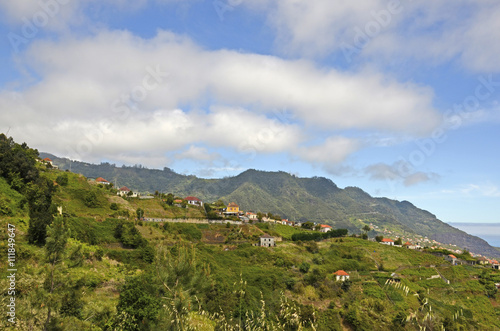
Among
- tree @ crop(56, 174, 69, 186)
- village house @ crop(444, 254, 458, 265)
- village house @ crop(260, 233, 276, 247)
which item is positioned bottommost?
village house @ crop(444, 254, 458, 265)

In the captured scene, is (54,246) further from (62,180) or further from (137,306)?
(62,180)

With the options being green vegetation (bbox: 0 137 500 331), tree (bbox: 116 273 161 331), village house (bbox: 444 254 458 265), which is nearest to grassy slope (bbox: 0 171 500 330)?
green vegetation (bbox: 0 137 500 331)

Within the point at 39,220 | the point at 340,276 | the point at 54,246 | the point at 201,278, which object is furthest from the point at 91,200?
the point at 340,276

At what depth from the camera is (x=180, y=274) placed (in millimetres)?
13039

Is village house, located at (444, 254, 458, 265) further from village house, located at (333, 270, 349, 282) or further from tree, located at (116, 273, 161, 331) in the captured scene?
tree, located at (116, 273, 161, 331)

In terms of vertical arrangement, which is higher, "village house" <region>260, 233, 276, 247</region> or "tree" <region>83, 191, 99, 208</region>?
Answer: "tree" <region>83, 191, 99, 208</region>

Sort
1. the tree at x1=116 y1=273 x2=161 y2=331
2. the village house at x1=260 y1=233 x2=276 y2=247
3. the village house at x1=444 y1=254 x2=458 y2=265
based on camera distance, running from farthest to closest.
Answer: the village house at x1=444 y1=254 x2=458 y2=265 < the village house at x1=260 y1=233 x2=276 y2=247 < the tree at x1=116 y1=273 x2=161 y2=331

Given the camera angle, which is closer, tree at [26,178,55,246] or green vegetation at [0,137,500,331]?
green vegetation at [0,137,500,331]

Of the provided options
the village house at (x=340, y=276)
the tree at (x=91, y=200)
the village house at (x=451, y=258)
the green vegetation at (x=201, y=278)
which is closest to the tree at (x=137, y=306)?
the green vegetation at (x=201, y=278)

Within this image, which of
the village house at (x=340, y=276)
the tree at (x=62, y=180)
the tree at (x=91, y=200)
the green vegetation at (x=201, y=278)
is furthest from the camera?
the tree at (x=62, y=180)

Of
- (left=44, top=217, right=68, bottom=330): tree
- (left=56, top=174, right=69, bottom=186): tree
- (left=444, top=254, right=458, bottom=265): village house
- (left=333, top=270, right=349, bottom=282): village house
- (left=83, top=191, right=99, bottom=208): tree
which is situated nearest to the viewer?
(left=44, top=217, right=68, bottom=330): tree

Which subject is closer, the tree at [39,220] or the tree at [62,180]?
the tree at [39,220]

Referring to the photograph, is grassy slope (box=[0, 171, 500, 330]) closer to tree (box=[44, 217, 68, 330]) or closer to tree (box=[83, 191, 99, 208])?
tree (box=[44, 217, 68, 330])

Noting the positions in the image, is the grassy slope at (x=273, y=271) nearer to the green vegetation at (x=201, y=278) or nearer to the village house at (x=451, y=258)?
the green vegetation at (x=201, y=278)
